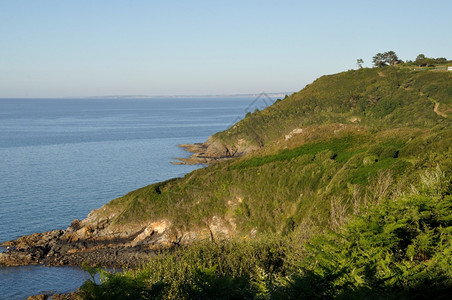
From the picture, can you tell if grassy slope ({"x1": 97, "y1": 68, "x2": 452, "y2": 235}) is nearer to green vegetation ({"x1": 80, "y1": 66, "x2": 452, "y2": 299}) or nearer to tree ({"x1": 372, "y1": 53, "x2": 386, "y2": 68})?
green vegetation ({"x1": 80, "y1": 66, "x2": 452, "y2": 299})

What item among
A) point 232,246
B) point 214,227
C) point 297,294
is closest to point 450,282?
point 297,294

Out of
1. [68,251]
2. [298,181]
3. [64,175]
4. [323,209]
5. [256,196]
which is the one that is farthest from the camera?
[64,175]

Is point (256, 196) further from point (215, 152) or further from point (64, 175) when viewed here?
point (215, 152)

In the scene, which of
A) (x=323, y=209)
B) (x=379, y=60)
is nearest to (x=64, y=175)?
(x=323, y=209)

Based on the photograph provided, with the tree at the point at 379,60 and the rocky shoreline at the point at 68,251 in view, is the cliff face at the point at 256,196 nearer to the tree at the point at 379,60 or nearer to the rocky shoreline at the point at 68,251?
the rocky shoreline at the point at 68,251

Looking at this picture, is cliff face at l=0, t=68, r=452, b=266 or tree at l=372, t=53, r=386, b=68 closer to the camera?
cliff face at l=0, t=68, r=452, b=266

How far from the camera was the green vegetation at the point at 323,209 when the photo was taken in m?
20.4

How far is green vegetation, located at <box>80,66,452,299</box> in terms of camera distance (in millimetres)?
20391

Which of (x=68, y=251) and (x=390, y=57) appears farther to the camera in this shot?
(x=390, y=57)

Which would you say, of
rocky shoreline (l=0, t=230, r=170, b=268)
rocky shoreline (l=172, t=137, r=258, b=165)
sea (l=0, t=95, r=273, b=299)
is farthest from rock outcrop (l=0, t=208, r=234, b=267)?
rocky shoreline (l=172, t=137, r=258, b=165)

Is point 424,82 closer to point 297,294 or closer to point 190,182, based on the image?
point 190,182

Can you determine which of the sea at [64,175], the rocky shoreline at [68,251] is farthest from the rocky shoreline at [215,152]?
the rocky shoreline at [68,251]

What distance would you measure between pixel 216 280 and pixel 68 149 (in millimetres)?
111701

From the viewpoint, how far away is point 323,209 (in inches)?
1726
